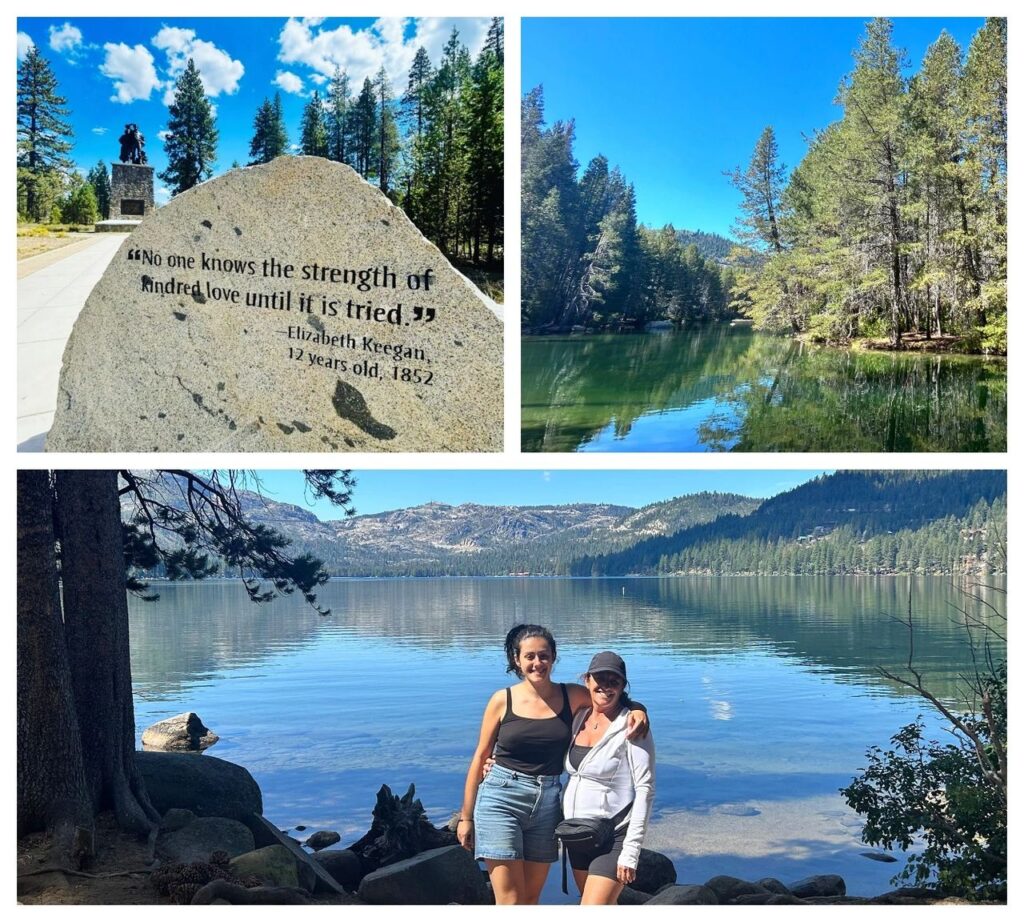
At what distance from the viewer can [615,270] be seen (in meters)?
6.49

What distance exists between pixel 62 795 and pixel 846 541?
449 cm

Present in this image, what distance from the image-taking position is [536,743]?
478cm

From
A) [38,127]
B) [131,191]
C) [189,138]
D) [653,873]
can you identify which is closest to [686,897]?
[653,873]

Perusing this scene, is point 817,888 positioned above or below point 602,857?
below

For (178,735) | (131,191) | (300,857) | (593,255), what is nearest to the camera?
(300,857)

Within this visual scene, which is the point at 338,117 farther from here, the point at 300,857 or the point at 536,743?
the point at 300,857

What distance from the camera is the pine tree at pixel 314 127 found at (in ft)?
21.0

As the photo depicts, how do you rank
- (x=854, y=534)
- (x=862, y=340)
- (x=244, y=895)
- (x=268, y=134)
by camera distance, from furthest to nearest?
(x=862, y=340)
(x=268, y=134)
(x=854, y=534)
(x=244, y=895)

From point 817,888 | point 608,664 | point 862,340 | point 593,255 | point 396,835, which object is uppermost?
point 593,255

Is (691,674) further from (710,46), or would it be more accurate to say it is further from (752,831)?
(710,46)

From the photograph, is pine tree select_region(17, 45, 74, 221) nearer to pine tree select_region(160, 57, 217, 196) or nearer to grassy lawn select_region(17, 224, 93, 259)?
grassy lawn select_region(17, 224, 93, 259)

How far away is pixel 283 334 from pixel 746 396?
277 cm

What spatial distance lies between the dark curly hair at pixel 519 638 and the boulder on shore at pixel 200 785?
170 cm

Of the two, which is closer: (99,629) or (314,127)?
(99,629)
